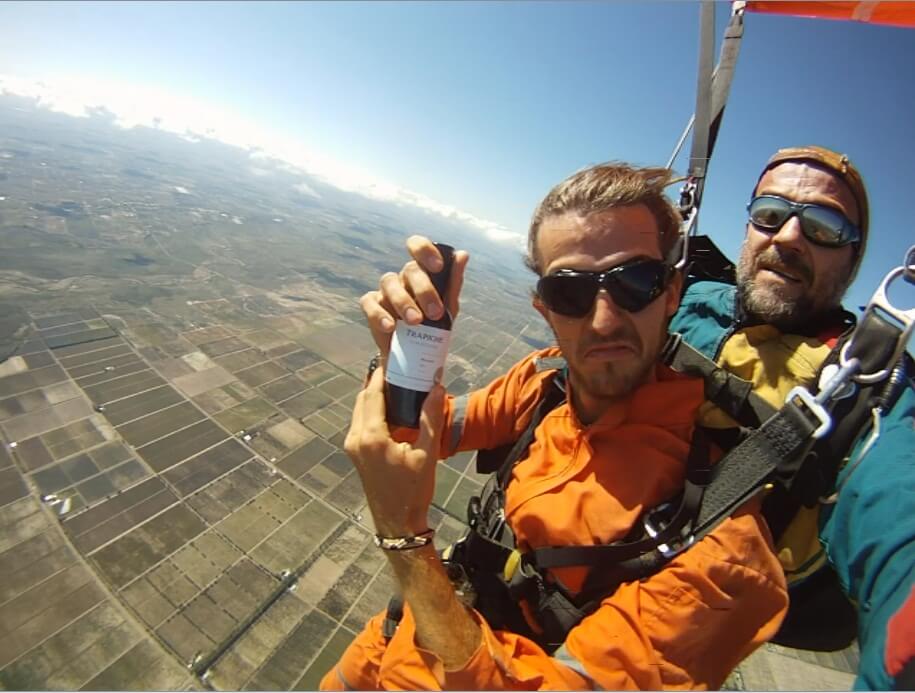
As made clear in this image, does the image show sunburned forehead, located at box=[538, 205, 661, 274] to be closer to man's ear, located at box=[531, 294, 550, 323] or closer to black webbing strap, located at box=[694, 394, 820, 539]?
man's ear, located at box=[531, 294, 550, 323]

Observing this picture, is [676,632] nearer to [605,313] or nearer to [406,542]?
[406,542]

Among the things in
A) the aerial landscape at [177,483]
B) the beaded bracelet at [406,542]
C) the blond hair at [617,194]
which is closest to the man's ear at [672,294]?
the blond hair at [617,194]

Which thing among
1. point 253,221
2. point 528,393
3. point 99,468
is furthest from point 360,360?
point 253,221

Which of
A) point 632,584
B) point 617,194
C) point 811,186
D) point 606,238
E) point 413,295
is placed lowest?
point 632,584

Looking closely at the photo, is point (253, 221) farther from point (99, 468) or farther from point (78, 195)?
point (99, 468)

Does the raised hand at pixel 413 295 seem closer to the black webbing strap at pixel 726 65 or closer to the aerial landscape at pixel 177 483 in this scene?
the black webbing strap at pixel 726 65

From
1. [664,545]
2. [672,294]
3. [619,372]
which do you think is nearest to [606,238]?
[672,294]

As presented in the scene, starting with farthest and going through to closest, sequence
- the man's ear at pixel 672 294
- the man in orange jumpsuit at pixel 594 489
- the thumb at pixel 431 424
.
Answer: the man's ear at pixel 672 294 < the thumb at pixel 431 424 < the man in orange jumpsuit at pixel 594 489
